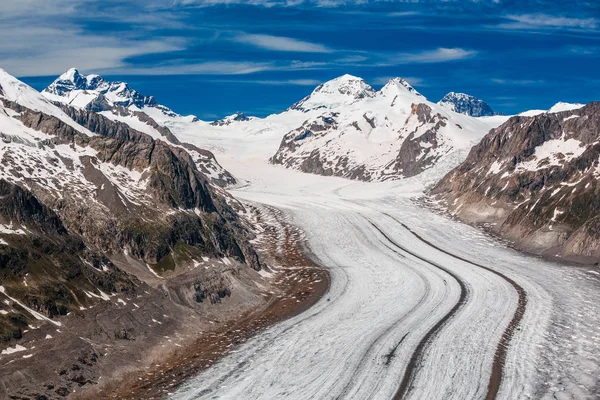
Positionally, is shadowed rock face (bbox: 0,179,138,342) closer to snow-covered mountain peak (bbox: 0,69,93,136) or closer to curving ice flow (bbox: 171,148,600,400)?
curving ice flow (bbox: 171,148,600,400)

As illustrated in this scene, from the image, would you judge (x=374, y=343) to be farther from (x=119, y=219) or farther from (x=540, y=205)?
(x=540, y=205)

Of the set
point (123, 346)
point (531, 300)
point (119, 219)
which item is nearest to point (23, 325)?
point (123, 346)

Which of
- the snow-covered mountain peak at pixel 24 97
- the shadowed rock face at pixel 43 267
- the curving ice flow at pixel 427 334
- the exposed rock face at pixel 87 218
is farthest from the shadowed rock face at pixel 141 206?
the snow-covered mountain peak at pixel 24 97

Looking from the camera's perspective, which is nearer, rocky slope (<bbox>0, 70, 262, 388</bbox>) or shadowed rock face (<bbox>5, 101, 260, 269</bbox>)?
rocky slope (<bbox>0, 70, 262, 388</bbox>)

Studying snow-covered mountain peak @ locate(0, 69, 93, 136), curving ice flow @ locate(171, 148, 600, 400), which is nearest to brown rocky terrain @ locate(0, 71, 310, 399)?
curving ice flow @ locate(171, 148, 600, 400)

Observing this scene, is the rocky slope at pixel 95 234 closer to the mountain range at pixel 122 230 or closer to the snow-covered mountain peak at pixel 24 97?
the mountain range at pixel 122 230

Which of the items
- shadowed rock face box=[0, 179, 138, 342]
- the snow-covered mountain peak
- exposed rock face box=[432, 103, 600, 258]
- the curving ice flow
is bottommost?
the curving ice flow
